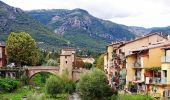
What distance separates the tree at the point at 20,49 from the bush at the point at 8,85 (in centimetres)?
1702

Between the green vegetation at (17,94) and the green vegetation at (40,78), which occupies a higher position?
the green vegetation at (40,78)

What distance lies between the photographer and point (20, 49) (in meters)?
119

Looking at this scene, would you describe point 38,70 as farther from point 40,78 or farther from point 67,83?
point 67,83

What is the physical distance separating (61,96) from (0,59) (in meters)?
24.2

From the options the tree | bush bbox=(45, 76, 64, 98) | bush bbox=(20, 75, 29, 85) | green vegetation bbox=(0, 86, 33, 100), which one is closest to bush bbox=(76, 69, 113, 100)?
green vegetation bbox=(0, 86, 33, 100)

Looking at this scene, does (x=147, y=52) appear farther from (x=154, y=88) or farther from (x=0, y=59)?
(x=0, y=59)

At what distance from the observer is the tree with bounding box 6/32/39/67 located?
119 metres

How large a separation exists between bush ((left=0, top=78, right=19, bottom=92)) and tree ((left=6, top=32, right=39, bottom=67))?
55.8 ft

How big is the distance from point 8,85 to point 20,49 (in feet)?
75.1

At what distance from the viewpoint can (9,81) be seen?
99562 mm

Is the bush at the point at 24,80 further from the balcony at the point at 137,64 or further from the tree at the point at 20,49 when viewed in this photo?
the balcony at the point at 137,64

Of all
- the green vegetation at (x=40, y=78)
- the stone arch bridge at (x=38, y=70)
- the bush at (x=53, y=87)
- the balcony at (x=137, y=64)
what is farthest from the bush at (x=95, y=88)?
the green vegetation at (x=40, y=78)

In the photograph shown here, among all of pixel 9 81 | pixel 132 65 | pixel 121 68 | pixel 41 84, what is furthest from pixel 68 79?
pixel 132 65

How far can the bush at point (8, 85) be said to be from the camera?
96125mm
